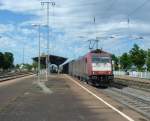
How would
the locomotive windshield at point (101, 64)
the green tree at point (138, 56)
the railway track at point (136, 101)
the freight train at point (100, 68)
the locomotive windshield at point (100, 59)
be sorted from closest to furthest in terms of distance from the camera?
the railway track at point (136, 101), the freight train at point (100, 68), the locomotive windshield at point (101, 64), the locomotive windshield at point (100, 59), the green tree at point (138, 56)

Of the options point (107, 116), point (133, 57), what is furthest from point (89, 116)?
point (133, 57)

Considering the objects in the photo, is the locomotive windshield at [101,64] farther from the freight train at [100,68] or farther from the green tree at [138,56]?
the green tree at [138,56]

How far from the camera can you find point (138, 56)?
112000 millimetres

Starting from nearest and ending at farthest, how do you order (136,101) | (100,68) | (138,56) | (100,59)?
1. (136,101)
2. (100,68)
3. (100,59)
4. (138,56)

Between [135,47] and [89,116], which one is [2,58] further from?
[89,116]

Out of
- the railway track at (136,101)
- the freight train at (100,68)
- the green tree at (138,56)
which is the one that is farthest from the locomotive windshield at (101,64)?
the green tree at (138,56)

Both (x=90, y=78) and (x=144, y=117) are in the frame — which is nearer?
(x=144, y=117)

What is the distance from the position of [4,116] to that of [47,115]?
5.08 ft

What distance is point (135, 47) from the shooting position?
115m

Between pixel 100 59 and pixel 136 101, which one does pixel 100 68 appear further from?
pixel 136 101

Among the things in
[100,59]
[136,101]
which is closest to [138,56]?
[100,59]

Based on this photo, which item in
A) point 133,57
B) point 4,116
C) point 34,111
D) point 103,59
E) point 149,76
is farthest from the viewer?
point 133,57

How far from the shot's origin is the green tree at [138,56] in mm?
111688

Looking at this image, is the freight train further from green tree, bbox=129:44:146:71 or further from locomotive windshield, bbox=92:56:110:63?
green tree, bbox=129:44:146:71
